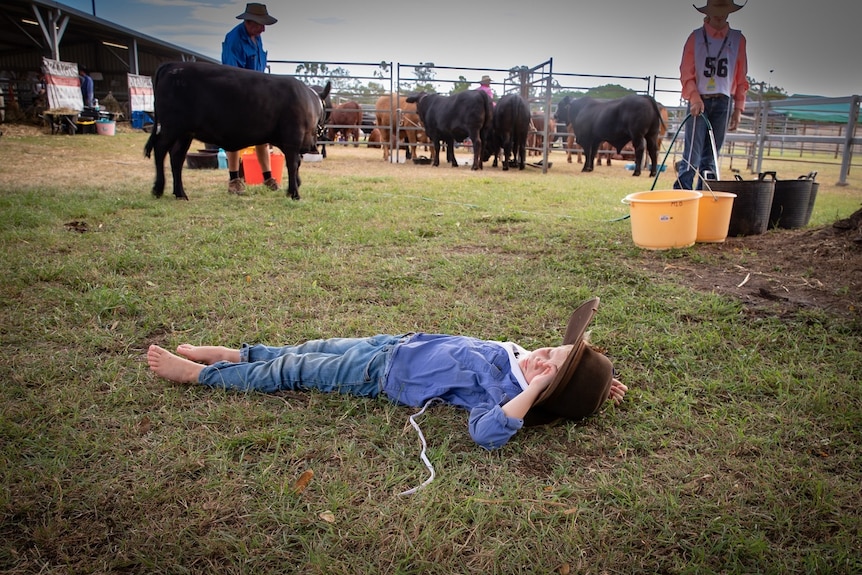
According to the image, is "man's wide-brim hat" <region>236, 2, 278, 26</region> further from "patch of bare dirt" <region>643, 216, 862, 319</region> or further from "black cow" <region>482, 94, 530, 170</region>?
"black cow" <region>482, 94, 530, 170</region>

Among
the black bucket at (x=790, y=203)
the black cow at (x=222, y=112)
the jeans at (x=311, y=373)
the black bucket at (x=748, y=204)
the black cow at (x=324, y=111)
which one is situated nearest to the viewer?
the jeans at (x=311, y=373)

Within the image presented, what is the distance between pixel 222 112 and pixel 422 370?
17.2 feet

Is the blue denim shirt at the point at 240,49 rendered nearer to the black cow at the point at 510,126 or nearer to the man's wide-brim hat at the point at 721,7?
the man's wide-brim hat at the point at 721,7

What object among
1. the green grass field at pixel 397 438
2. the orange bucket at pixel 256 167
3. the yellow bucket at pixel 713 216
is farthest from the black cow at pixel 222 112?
the yellow bucket at pixel 713 216

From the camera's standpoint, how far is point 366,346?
2379mm

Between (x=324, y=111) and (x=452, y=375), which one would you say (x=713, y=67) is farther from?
(x=324, y=111)

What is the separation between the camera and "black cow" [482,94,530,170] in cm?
1262

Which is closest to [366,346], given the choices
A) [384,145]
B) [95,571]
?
[95,571]

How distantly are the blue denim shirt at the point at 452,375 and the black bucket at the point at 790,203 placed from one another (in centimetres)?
438

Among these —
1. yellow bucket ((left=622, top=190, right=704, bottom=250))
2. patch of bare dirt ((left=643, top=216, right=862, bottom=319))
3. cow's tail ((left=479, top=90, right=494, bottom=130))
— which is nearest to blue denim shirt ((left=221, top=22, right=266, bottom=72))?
yellow bucket ((left=622, top=190, right=704, bottom=250))

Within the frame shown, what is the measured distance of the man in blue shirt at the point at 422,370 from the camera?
2.03 meters

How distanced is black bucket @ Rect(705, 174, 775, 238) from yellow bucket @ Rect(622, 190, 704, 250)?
65 centimetres

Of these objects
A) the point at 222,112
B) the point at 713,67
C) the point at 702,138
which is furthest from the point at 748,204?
the point at 222,112

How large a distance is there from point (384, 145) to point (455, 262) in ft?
38.9
